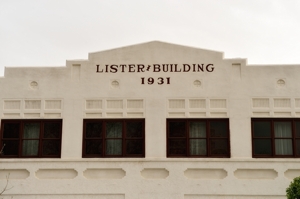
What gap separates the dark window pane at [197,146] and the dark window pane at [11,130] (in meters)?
6.84

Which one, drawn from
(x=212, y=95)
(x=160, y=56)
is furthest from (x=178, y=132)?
(x=160, y=56)

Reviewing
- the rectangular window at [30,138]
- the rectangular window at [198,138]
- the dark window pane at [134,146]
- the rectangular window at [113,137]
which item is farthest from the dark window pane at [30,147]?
the rectangular window at [198,138]

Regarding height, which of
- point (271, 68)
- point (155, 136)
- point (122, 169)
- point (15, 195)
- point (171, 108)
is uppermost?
point (271, 68)

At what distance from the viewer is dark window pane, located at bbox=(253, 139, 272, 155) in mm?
16281

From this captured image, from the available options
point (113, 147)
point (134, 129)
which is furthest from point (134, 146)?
point (113, 147)

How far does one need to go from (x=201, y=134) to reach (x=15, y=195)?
7495mm

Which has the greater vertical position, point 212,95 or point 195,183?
point 212,95

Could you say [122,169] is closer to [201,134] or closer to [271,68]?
[201,134]

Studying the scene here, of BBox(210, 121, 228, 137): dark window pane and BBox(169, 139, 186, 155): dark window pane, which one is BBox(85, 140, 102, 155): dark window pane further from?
BBox(210, 121, 228, 137): dark window pane

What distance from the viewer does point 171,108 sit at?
16.5 metres

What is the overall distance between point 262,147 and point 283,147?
819mm

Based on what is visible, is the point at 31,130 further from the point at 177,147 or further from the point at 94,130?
the point at 177,147

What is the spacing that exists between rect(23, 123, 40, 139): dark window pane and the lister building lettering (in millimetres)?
39

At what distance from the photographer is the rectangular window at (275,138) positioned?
16266mm
